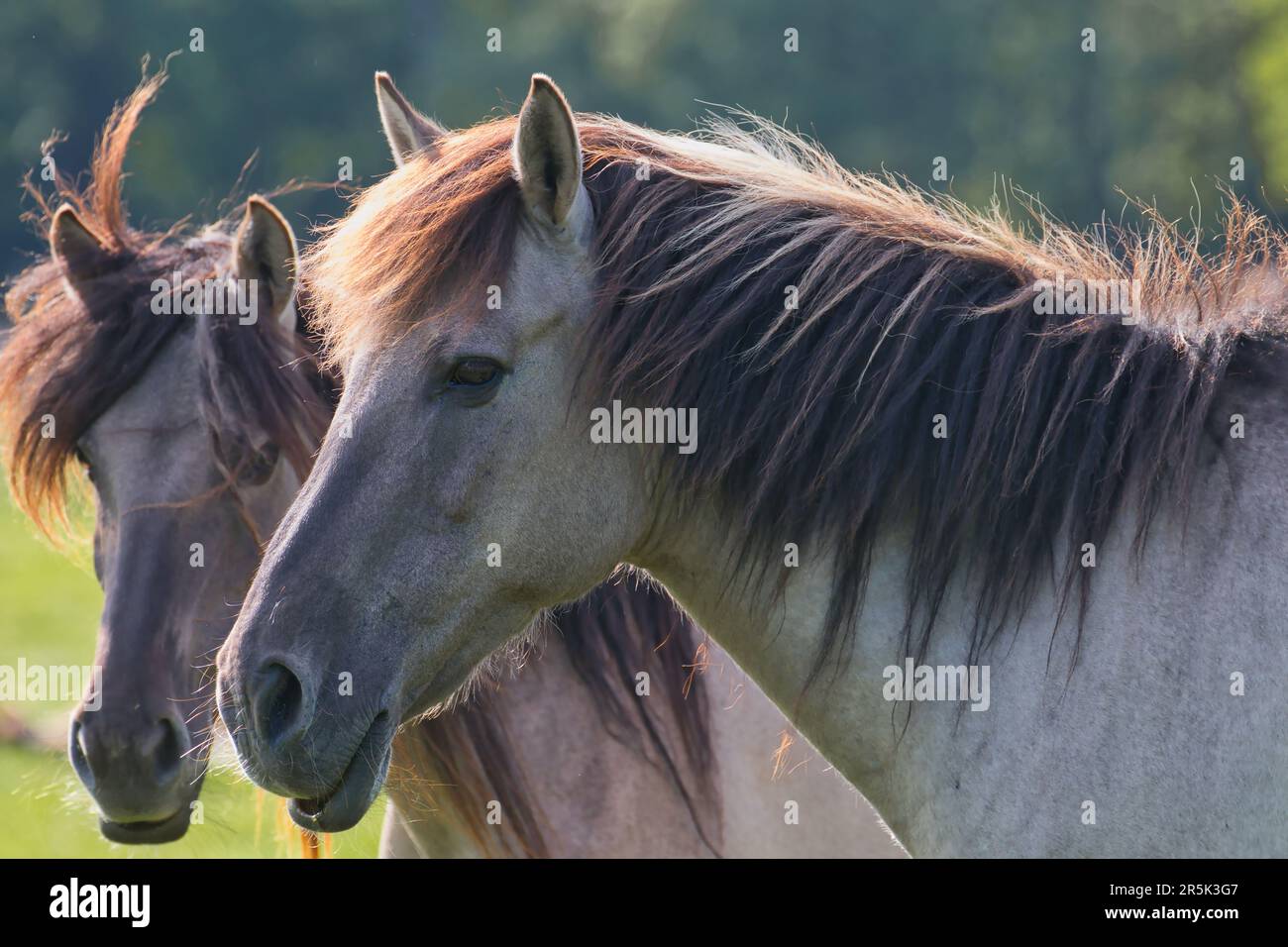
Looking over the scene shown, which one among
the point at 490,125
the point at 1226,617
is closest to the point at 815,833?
the point at 1226,617

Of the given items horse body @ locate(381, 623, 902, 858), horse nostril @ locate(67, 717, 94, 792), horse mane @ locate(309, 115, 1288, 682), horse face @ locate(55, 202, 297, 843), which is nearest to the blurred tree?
horse body @ locate(381, 623, 902, 858)

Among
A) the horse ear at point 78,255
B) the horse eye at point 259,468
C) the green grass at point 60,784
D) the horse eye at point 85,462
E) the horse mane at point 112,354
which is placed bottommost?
the green grass at point 60,784

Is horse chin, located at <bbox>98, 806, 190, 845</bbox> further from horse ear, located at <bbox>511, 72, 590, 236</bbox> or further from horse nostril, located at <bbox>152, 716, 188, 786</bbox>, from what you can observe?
horse ear, located at <bbox>511, 72, 590, 236</bbox>

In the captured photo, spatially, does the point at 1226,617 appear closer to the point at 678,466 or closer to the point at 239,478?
the point at 678,466

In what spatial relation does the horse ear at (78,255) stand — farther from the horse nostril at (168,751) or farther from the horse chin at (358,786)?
the horse chin at (358,786)

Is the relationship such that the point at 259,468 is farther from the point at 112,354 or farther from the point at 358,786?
the point at 358,786

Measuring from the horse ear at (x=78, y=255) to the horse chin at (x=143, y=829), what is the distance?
1.73 m

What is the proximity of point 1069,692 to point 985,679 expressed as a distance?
16 cm

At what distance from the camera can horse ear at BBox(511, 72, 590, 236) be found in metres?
2.54

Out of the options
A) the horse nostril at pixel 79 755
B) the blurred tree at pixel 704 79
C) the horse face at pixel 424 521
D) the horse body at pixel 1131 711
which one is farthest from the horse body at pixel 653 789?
the blurred tree at pixel 704 79

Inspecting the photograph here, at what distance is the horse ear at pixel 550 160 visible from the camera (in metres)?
2.54

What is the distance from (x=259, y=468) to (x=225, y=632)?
1.63ft

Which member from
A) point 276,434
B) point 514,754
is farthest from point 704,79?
point 514,754

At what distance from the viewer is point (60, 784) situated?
6.96 metres
